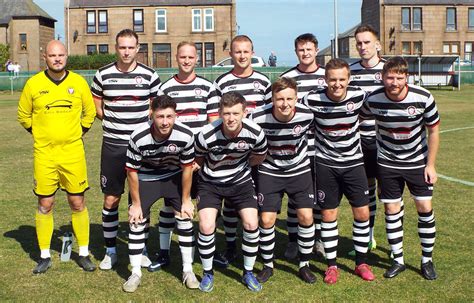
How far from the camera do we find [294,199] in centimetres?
611

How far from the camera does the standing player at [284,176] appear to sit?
5.94m

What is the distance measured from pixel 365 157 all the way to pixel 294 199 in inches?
44.4

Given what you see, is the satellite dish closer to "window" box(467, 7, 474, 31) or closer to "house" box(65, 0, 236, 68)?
"window" box(467, 7, 474, 31)

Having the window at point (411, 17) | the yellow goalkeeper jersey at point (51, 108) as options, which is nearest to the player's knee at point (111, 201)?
the yellow goalkeeper jersey at point (51, 108)

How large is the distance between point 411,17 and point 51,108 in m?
56.5

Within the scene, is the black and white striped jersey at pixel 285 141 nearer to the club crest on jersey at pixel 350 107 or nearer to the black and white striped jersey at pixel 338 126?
the black and white striped jersey at pixel 338 126

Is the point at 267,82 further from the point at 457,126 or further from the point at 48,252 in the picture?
the point at 457,126

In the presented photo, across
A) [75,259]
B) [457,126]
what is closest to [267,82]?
[75,259]

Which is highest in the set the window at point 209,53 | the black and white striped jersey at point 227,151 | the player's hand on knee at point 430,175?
the window at point 209,53

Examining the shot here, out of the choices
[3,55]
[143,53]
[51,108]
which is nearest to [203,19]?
[143,53]

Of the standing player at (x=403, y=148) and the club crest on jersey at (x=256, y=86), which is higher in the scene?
the club crest on jersey at (x=256, y=86)

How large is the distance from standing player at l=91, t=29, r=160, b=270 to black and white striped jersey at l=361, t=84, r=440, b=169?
239 cm

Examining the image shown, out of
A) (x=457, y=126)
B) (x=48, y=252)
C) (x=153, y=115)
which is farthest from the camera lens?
(x=457, y=126)

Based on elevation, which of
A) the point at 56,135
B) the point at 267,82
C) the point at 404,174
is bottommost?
the point at 404,174
